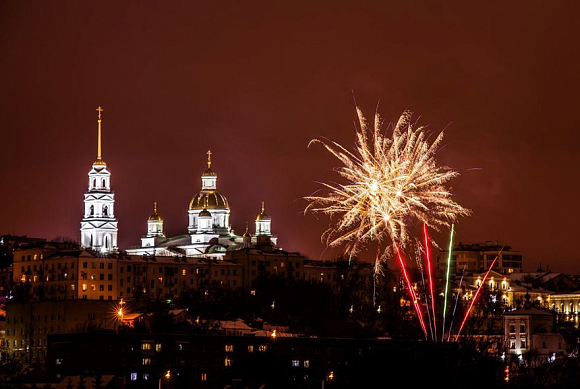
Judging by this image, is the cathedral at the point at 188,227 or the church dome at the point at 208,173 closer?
the cathedral at the point at 188,227

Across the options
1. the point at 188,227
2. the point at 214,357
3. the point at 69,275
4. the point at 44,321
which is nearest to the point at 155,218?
the point at 188,227

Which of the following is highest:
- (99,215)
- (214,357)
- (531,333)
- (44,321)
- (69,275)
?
(99,215)

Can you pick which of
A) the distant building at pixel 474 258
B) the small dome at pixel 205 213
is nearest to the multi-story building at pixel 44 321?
the small dome at pixel 205 213

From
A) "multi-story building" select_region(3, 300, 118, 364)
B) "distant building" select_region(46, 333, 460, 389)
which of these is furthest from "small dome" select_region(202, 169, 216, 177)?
"distant building" select_region(46, 333, 460, 389)

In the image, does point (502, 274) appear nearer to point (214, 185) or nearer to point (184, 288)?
point (214, 185)

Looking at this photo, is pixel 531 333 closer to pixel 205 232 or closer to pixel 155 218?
pixel 205 232

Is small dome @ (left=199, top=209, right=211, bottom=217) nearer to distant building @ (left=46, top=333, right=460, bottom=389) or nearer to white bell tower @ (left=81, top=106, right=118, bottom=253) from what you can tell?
white bell tower @ (left=81, top=106, right=118, bottom=253)

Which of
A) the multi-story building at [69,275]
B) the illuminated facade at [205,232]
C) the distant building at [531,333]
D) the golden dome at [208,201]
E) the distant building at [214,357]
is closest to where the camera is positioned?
the distant building at [214,357]

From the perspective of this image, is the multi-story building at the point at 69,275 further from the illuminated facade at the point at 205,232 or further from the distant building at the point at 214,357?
the distant building at the point at 214,357
